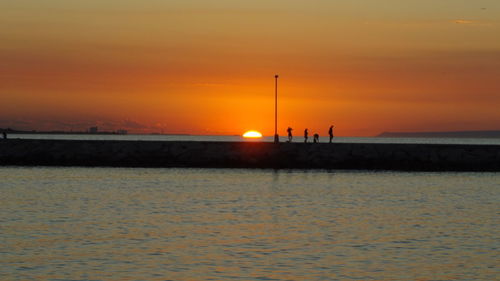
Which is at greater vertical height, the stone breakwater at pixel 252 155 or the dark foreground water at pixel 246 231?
the stone breakwater at pixel 252 155

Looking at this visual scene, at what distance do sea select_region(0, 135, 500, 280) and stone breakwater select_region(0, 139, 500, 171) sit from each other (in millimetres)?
20139

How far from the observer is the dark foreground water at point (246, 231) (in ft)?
70.3

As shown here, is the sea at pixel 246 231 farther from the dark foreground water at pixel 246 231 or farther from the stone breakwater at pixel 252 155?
the stone breakwater at pixel 252 155

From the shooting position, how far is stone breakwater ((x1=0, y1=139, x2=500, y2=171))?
7494cm

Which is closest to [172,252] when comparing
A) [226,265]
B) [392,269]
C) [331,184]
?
[226,265]

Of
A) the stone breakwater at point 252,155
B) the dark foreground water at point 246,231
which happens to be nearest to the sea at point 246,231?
the dark foreground water at point 246,231

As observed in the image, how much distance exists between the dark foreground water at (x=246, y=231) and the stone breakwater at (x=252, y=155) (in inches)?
805

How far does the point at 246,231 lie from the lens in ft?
95.0

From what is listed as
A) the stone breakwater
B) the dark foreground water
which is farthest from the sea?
the stone breakwater

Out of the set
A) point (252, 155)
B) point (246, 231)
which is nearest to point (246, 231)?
point (246, 231)

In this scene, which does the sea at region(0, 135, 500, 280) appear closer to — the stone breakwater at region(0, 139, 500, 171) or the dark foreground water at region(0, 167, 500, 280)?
the dark foreground water at region(0, 167, 500, 280)

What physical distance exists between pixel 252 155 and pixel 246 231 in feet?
156

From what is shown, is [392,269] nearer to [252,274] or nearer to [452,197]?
[252,274]

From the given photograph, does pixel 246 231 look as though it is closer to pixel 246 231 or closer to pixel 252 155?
pixel 246 231
